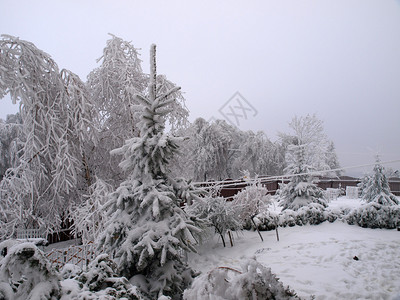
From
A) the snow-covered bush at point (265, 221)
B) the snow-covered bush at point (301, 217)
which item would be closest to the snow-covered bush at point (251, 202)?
the snow-covered bush at point (265, 221)

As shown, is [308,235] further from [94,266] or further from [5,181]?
[5,181]

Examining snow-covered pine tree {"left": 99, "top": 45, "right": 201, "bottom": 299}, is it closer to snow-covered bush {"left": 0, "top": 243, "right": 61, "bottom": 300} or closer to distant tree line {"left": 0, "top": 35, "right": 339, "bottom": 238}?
distant tree line {"left": 0, "top": 35, "right": 339, "bottom": 238}

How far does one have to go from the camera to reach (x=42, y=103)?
253 inches

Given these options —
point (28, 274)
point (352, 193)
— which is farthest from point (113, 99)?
point (352, 193)

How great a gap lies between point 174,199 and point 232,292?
7.28ft

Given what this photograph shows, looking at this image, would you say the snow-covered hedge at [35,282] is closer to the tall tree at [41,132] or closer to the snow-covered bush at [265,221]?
the tall tree at [41,132]

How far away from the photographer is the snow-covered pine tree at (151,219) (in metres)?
3.33

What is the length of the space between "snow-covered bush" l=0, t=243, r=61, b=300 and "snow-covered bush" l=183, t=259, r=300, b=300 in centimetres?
87

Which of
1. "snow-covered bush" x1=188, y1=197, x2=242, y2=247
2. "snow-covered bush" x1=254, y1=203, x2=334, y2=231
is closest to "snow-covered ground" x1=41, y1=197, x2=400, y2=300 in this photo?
"snow-covered bush" x1=254, y1=203, x2=334, y2=231

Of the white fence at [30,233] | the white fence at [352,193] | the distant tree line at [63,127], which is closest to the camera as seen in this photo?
the distant tree line at [63,127]

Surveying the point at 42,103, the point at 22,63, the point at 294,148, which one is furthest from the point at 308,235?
the point at 22,63

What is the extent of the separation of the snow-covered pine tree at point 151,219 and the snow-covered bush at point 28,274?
5.35 feet

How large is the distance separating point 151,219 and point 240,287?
2.16 m

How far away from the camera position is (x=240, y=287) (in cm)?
162
